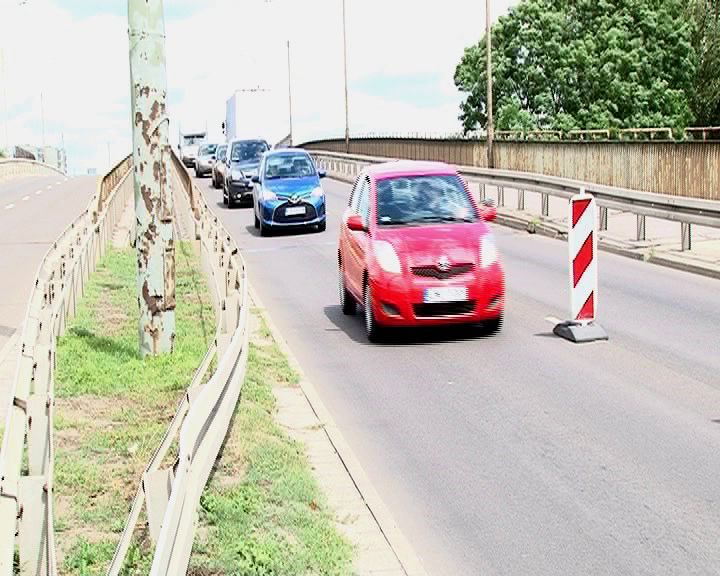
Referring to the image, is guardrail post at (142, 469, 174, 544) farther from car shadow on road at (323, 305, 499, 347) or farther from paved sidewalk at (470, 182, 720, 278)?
paved sidewalk at (470, 182, 720, 278)

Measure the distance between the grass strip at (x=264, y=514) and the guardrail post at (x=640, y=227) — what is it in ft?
43.5

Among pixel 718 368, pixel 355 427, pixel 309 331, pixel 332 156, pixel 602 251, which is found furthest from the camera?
pixel 332 156

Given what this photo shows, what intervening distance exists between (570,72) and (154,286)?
60.2 metres

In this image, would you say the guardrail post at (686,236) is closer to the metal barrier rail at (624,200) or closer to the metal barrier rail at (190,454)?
the metal barrier rail at (624,200)

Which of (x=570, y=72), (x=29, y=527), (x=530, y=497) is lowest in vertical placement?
(x=530, y=497)

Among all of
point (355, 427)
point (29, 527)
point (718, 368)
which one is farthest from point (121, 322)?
point (29, 527)

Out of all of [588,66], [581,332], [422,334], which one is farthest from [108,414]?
[588,66]

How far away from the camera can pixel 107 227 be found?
82.8ft

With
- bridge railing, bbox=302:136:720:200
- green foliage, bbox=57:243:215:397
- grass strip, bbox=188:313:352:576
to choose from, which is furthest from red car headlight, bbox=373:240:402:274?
bridge railing, bbox=302:136:720:200

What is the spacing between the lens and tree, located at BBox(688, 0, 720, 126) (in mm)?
72312

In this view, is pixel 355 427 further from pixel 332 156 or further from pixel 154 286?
pixel 332 156

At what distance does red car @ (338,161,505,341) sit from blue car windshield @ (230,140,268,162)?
80.0 feet

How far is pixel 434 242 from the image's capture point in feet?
42.1

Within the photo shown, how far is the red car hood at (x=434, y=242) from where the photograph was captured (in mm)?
12656
